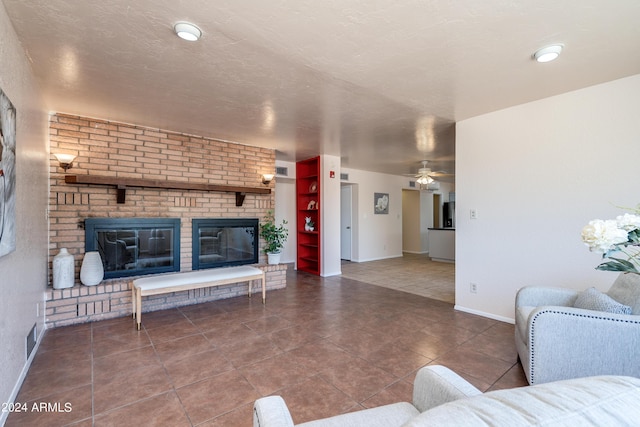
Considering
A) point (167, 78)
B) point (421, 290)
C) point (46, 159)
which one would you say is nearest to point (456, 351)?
point (421, 290)

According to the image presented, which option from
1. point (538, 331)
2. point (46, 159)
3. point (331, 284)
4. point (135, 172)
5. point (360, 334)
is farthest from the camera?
point (331, 284)

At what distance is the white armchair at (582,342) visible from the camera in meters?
1.62

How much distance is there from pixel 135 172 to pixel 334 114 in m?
2.64

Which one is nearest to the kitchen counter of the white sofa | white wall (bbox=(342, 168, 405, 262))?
white wall (bbox=(342, 168, 405, 262))

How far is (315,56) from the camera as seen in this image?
7.00 ft

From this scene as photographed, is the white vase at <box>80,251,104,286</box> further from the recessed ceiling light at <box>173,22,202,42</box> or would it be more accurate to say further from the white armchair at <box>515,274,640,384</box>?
the white armchair at <box>515,274,640,384</box>

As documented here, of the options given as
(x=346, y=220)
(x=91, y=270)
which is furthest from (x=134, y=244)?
(x=346, y=220)

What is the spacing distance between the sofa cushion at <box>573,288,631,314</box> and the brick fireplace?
3.63m

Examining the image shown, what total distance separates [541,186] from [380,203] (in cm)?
490

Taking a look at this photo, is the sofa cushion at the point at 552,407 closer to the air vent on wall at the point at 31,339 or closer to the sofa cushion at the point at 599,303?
the sofa cushion at the point at 599,303

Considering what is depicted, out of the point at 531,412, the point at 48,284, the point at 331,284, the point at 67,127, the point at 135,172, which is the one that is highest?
the point at 67,127

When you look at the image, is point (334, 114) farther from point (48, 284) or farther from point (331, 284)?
point (48, 284)

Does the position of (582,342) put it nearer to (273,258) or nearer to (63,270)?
(273,258)

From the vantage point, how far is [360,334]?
2887 millimetres
